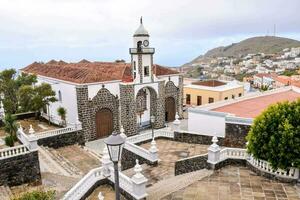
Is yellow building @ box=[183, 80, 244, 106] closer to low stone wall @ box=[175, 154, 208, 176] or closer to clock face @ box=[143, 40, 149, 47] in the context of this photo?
clock face @ box=[143, 40, 149, 47]

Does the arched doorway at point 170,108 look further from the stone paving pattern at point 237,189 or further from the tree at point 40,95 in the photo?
the stone paving pattern at point 237,189

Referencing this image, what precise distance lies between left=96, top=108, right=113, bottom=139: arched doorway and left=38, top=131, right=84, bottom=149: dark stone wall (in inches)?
81.4

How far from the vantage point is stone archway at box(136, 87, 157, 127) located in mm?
25109

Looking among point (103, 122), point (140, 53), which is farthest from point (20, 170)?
point (140, 53)

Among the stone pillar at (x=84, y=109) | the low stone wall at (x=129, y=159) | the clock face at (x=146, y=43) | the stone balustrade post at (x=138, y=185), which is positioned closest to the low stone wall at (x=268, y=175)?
the stone balustrade post at (x=138, y=185)

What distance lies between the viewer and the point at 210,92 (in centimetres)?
3119

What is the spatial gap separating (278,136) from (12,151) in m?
12.5

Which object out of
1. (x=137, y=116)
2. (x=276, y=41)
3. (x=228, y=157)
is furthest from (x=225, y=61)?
(x=228, y=157)

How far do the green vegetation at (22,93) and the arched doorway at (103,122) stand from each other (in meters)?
3.95

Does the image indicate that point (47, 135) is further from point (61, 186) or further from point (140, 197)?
point (140, 197)

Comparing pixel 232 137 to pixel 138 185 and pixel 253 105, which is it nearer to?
pixel 253 105

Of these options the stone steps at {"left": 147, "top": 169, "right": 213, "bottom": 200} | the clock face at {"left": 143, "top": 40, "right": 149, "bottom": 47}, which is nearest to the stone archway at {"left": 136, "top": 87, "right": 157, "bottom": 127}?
the clock face at {"left": 143, "top": 40, "right": 149, "bottom": 47}

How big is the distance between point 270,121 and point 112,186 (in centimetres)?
673

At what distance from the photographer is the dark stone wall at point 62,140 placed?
19.5m
